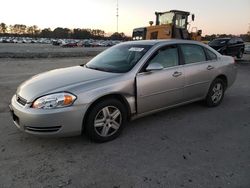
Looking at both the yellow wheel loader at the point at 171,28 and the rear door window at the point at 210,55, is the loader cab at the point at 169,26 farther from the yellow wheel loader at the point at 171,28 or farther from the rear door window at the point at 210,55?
the rear door window at the point at 210,55

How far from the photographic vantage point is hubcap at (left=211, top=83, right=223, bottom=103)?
566 cm

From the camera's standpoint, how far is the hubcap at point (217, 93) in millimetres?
5664

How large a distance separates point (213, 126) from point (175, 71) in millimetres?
1188

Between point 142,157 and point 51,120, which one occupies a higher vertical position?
point 51,120

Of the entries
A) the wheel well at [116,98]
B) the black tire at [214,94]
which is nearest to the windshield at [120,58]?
the wheel well at [116,98]

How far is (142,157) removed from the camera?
3438 mm

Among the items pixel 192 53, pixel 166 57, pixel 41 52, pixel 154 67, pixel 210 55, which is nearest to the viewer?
pixel 154 67

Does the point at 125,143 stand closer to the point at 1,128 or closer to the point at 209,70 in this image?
the point at 1,128

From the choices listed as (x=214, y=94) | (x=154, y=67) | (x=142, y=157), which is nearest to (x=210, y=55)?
(x=214, y=94)

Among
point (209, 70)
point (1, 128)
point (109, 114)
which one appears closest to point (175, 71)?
point (209, 70)

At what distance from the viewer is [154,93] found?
14.2ft

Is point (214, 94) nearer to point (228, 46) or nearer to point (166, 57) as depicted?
point (166, 57)

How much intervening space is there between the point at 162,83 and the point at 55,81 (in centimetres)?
177

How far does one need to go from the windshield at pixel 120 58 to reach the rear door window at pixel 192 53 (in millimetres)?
856
